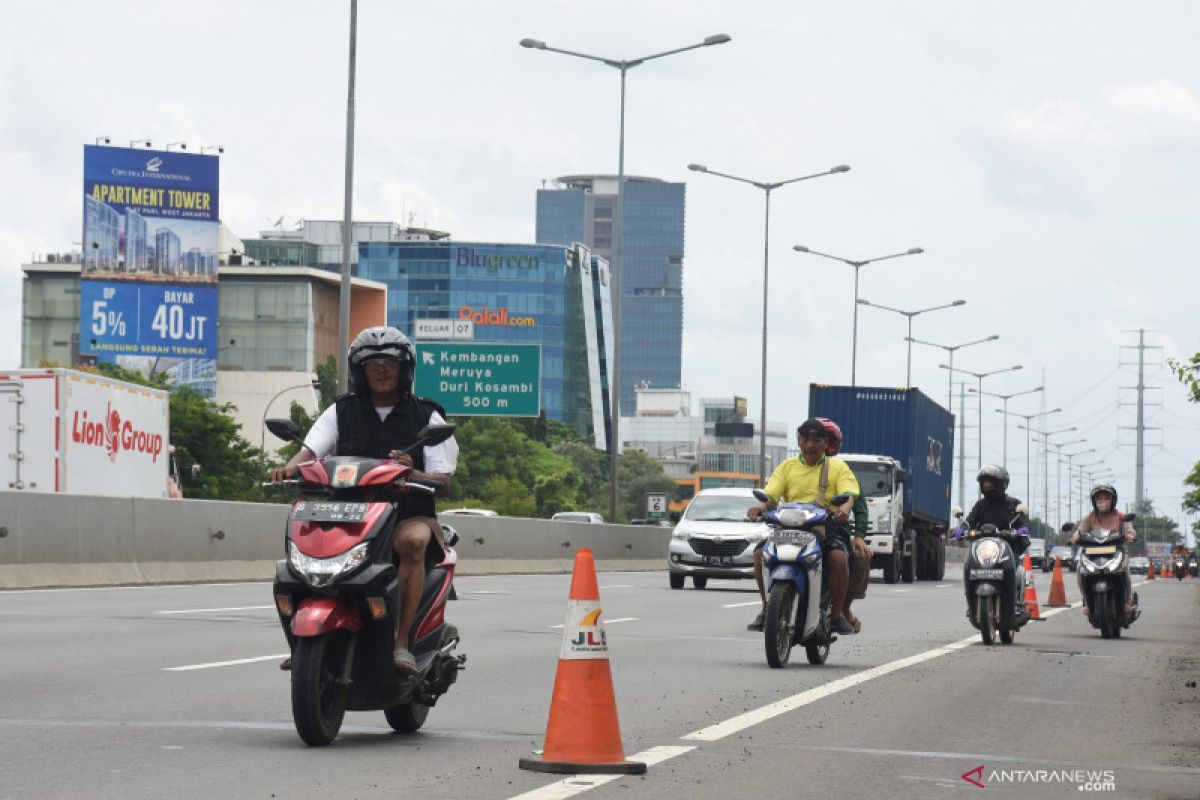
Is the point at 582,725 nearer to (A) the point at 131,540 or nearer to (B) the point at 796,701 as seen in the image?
(B) the point at 796,701

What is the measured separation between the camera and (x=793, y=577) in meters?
14.6

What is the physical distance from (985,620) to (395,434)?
9906 mm

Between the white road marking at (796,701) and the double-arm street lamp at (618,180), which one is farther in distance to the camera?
the double-arm street lamp at (618,180)

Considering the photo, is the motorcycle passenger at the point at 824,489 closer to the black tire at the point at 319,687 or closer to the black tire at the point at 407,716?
the black tire at the point at 407,716

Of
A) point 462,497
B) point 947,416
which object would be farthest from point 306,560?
point 462,497

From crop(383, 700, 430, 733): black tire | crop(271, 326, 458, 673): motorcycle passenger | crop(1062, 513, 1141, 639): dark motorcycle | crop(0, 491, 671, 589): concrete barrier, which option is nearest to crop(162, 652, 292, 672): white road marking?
crop(383, 700, 430, 733): black tire

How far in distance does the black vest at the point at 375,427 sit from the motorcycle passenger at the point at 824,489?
564cm

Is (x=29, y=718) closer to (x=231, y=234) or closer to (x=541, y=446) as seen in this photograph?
(x=541, y=446)

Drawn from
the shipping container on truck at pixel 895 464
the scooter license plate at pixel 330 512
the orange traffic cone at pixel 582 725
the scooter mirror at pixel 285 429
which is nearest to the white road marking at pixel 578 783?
the orange traffic cone at pixel 582 725

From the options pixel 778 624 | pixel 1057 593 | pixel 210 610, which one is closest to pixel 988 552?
pixel 778 624

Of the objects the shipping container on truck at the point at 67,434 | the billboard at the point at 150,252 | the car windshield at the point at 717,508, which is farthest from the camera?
the billboard at the point at 150,252

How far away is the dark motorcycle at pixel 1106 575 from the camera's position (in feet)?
67.9

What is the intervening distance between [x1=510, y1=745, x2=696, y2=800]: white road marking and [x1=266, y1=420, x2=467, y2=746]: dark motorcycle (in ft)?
3.47

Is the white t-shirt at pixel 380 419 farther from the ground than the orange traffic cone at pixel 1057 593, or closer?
farther from the ground
